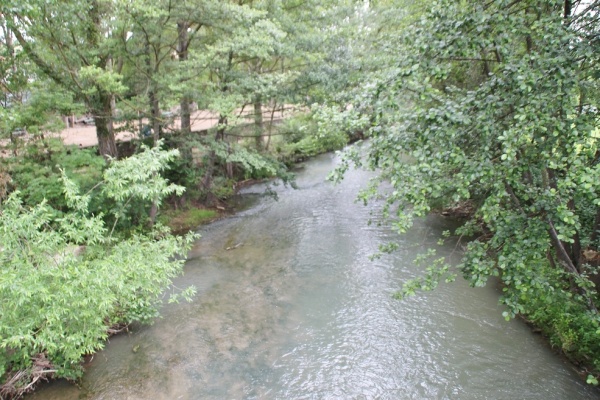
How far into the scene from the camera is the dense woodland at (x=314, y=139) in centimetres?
434

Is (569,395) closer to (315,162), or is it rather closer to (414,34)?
(414,34)

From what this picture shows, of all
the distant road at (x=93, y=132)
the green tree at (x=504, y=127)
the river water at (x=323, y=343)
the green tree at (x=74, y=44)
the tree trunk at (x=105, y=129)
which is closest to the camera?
the green tree at (x=504, y=127)

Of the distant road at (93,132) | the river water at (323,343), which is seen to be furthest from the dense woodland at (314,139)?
the river water at (323,343)

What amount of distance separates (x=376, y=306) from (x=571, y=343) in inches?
136

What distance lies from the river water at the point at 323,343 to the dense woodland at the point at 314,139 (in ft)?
1.69

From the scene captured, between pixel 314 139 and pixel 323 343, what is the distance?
390cm

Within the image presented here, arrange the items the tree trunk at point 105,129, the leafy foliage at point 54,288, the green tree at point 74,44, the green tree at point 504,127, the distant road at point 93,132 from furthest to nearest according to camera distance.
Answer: the distant road at point 93,132, the tree trunk at point 105,129, the green tree at point 74,44, the leafy foliage at point 54,288, the green tree at point 504,127

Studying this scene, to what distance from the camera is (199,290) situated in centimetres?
922

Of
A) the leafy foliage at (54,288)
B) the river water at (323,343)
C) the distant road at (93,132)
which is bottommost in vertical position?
the river water at (323,343)

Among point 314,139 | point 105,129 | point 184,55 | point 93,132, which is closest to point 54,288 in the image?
point 314,139

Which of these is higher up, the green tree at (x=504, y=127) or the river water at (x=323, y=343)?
the green tree at (x=504, y=127)

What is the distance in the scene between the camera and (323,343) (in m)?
Result: 7.25

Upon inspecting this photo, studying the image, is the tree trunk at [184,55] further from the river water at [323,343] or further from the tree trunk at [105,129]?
the river water at [323,343]

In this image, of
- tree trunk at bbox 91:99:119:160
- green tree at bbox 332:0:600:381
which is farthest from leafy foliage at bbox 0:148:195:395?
tree trunk at bbox 91:99:119:160
